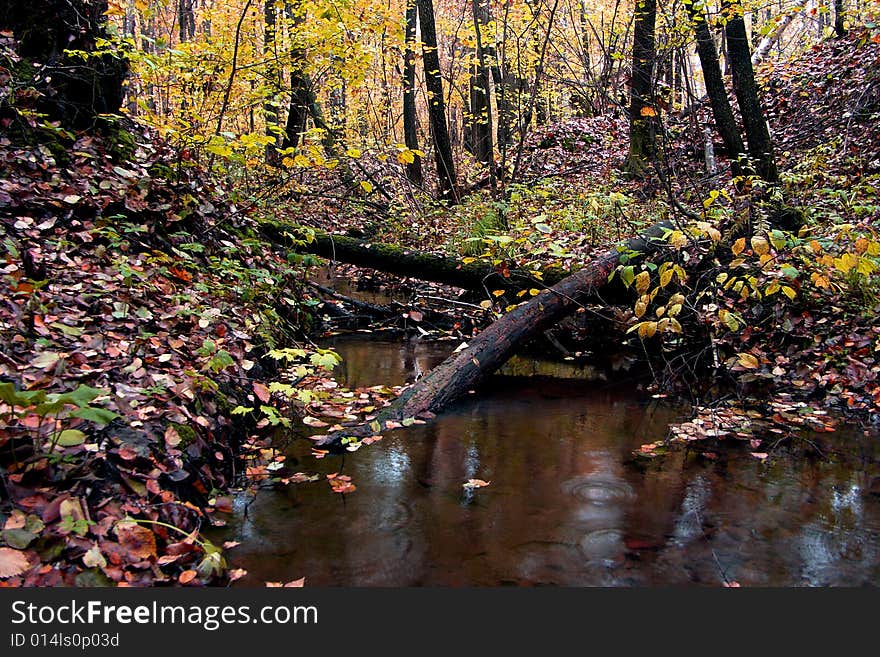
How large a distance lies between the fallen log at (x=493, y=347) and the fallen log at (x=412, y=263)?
570 millimetres

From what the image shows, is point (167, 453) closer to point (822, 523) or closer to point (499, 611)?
point (499, 611)

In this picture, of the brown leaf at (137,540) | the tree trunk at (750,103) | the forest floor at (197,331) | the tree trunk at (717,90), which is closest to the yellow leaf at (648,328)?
the forest floor at (197,331)

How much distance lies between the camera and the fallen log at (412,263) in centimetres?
782

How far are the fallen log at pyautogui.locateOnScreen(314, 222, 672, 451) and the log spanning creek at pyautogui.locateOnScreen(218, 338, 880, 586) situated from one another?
206 mm

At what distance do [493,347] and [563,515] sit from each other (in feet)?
8.65

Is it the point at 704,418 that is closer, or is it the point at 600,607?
the point at 600,607

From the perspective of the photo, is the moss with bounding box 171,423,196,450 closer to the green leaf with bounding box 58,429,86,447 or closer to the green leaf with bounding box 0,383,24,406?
the green leaf with bounding box 58,429,86,447

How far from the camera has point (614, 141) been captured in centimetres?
1584

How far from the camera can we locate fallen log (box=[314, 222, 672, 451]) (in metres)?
5.41

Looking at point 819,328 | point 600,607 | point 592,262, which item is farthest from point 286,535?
point 819,328

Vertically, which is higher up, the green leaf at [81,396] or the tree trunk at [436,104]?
the tree trunk at [436,104]

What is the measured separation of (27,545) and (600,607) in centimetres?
271

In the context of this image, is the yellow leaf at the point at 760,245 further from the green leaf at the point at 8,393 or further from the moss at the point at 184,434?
the green leaf at the point at 8,393

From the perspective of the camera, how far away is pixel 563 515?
4008 mm
